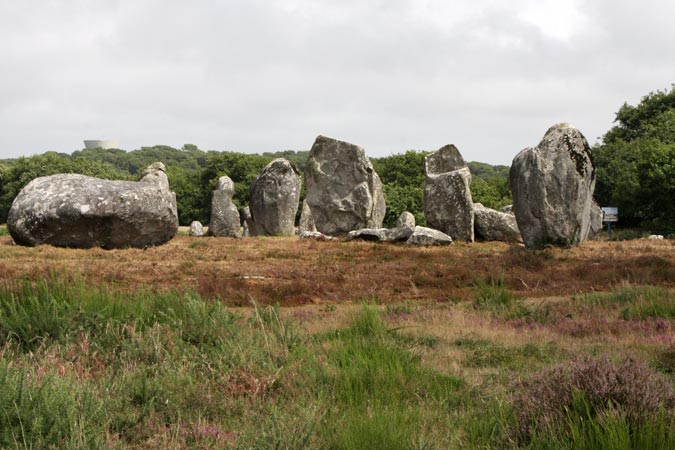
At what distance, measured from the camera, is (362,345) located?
21.8ft

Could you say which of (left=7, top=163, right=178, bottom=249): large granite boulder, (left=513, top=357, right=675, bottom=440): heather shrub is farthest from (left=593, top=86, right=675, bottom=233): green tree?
(left=513, top=357, right=675, bottom=440): heather shrub

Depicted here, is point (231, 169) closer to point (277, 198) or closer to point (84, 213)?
point (277, 198)

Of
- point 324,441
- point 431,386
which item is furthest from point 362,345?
point 324,441

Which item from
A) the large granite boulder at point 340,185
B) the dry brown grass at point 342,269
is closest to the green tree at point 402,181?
the large granite boulder at point 340,185

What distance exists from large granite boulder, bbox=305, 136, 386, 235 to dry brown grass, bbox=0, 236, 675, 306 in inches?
306

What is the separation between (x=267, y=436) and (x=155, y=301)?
4182mm

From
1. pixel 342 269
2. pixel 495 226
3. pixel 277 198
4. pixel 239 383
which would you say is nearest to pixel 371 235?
pixel 495 226

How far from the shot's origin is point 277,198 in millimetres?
30203

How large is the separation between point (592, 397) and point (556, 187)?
15.7m

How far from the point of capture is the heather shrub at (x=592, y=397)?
169 inches

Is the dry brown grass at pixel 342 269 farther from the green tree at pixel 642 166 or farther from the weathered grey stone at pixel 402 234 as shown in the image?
the green tree at pixel 642 166

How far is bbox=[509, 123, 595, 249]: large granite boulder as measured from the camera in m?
19.2

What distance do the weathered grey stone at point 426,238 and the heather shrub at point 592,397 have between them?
16.8 m

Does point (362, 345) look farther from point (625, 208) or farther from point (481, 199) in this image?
point (481, 199)
